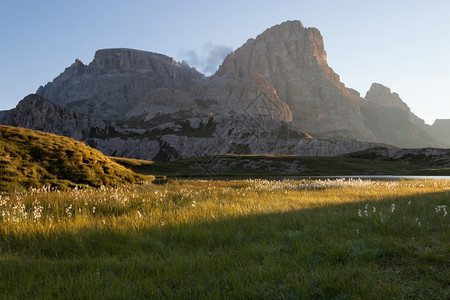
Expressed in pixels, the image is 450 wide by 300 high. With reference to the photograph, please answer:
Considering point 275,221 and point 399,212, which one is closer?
point 275,221

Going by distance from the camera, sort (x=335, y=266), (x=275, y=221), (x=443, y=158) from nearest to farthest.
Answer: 1. (x=335, y=266)
2. (x=275, y=221)
3. (x=443, y=158)

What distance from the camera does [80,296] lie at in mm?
3510

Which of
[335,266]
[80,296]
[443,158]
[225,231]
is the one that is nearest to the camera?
[80,296]

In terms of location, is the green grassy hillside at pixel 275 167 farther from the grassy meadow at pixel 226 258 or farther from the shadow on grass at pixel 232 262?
the shadow on grass at pixel 232 262

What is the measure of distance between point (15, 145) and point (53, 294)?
20781 millimetres

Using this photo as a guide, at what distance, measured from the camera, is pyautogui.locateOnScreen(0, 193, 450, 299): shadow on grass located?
Result: 3592 mm

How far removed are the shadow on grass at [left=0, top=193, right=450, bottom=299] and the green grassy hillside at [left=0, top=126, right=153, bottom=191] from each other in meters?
13.8

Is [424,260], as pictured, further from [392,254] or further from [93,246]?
[93,246]

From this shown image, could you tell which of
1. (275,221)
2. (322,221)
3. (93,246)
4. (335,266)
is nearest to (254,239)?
(275,221)

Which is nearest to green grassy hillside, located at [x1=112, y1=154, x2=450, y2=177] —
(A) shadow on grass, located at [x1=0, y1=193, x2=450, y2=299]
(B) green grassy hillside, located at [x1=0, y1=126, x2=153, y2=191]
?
(B) green grassy hillside, located at [x1=0, y1=126, x2=153, y2=191]

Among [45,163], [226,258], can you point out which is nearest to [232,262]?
[226,258]

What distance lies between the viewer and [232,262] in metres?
4.48

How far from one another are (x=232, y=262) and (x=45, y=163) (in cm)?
2063

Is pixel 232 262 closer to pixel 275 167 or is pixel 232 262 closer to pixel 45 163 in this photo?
pixel 45 163
